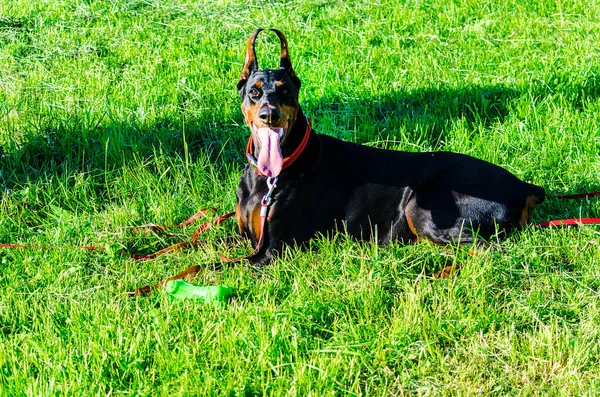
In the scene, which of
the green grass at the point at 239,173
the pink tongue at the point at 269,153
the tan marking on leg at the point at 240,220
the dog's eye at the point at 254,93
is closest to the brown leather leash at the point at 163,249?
the green grass at the point at 239,173

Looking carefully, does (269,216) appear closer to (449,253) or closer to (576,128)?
(449,253)

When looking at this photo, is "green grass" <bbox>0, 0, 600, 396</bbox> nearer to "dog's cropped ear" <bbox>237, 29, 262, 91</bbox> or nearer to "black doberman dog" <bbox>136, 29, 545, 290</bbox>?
"black doberman dog" <bbox>136, 29, 545, 290</bbox>

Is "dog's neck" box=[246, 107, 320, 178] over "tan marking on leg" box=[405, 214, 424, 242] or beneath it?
over

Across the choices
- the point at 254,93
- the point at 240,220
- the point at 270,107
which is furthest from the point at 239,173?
the point at 270,107

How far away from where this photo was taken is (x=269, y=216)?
14.1 ft

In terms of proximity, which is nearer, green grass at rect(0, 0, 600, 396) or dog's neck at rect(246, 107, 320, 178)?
green grass at rect(0, 0, 600, 396)

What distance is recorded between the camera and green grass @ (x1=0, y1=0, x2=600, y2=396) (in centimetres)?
331

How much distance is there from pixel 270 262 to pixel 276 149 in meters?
0.66

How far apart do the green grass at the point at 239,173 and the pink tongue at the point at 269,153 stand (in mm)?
528

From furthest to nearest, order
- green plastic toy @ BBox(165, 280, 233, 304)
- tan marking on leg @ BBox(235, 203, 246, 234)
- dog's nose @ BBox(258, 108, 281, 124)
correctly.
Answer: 1. tan marking on leg @ BBox(235, 203, 246, 234)
2. dog's nose @ BBox(258, 108, 281, 124)
3. green plastic toy @ BBox(165, 280, 233, 304)

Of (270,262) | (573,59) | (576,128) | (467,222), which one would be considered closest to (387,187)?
(467,222)

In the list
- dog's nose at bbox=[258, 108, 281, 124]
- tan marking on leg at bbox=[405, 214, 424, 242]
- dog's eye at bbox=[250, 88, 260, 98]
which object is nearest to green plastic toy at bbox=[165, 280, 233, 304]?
dog's nose at bbox=[258, 108, 281, 124]

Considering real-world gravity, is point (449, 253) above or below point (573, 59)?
below

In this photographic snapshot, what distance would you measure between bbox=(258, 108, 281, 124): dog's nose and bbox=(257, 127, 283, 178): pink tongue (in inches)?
4.4
